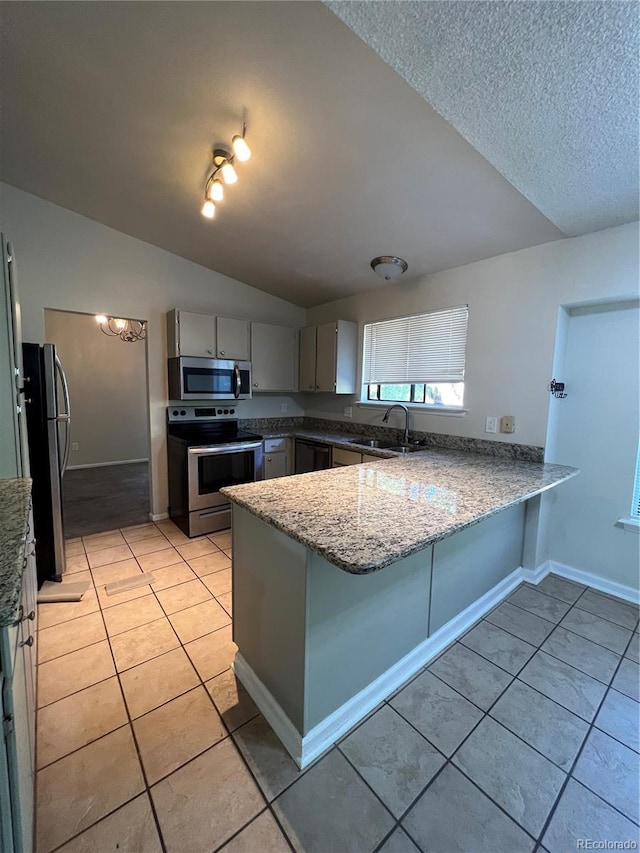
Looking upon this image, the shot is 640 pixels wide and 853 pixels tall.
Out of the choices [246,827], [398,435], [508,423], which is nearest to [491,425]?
[508,423]

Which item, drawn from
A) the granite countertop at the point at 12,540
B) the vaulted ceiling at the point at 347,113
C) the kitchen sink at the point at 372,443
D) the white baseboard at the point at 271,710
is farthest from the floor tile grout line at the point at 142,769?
the vaulted ceiling at the point at 347,113

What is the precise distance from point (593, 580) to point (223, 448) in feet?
10.0

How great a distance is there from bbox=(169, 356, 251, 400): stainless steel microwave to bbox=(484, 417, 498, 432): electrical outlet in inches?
90.7

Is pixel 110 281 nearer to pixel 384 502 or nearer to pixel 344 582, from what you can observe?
pixel 384 502

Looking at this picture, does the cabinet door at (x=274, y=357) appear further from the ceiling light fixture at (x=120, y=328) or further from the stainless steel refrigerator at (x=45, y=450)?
the ceiling light fixture at (x=120, y=328)

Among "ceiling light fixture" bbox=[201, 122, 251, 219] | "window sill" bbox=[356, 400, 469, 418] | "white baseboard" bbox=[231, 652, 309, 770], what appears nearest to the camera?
"white baseboard" bbox=[231, 652, 309, 770]

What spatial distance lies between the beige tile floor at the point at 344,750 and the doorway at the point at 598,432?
1.61ft

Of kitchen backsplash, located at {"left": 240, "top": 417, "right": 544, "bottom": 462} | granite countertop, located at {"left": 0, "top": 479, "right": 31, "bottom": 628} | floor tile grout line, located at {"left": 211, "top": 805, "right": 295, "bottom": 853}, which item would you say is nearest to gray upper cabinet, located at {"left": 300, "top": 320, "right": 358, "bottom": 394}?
kitchen backsplash, located at {"left": 240, "top": 417, "right": 544, "bottom": 462}

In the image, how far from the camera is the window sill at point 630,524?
2.22 meters

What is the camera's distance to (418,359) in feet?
10.5

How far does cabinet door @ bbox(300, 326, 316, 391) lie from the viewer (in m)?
3.96

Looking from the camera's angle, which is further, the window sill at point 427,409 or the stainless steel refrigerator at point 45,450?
the window sill at point 427,409

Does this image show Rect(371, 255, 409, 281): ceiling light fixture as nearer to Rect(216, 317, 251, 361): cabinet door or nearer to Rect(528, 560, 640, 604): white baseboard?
Rect(216, 317, 251, 361): cabinet door

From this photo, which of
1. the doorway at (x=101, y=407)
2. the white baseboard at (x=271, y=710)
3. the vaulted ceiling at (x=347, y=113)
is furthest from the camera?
the doorway at (x=101, y=407)
